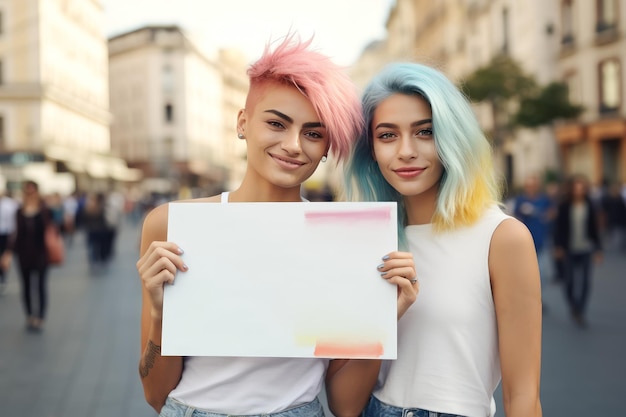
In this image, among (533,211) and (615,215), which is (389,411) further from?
(615,215)

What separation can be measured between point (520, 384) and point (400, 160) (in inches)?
29.2

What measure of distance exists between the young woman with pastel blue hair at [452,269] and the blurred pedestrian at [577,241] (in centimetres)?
750

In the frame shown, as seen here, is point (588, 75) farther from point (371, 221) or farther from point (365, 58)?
point (365, 58)

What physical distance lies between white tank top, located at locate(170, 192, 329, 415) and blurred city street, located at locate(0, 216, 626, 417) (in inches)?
143

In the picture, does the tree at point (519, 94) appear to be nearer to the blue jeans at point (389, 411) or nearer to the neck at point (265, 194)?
the neck at point (265, 194)

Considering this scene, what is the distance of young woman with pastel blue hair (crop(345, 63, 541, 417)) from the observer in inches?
84.4

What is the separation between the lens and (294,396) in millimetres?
2246

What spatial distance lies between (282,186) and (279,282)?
37 cm

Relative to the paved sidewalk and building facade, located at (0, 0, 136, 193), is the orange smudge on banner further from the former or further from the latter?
building facade, located at (0, 0, 136, 193)

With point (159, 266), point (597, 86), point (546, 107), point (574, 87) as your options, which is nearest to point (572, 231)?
point (159, 266)

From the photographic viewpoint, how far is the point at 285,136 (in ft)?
7.47

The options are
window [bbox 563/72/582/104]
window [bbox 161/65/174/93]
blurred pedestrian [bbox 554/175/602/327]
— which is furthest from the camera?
window [bbox 161/65/174/93]

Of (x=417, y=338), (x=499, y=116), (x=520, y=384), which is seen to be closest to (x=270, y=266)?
(x=417, y=338)

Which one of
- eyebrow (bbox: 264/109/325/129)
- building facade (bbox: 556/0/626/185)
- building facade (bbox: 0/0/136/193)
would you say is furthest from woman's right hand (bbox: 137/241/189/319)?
building facade (bbox: 0/0/136/193)
